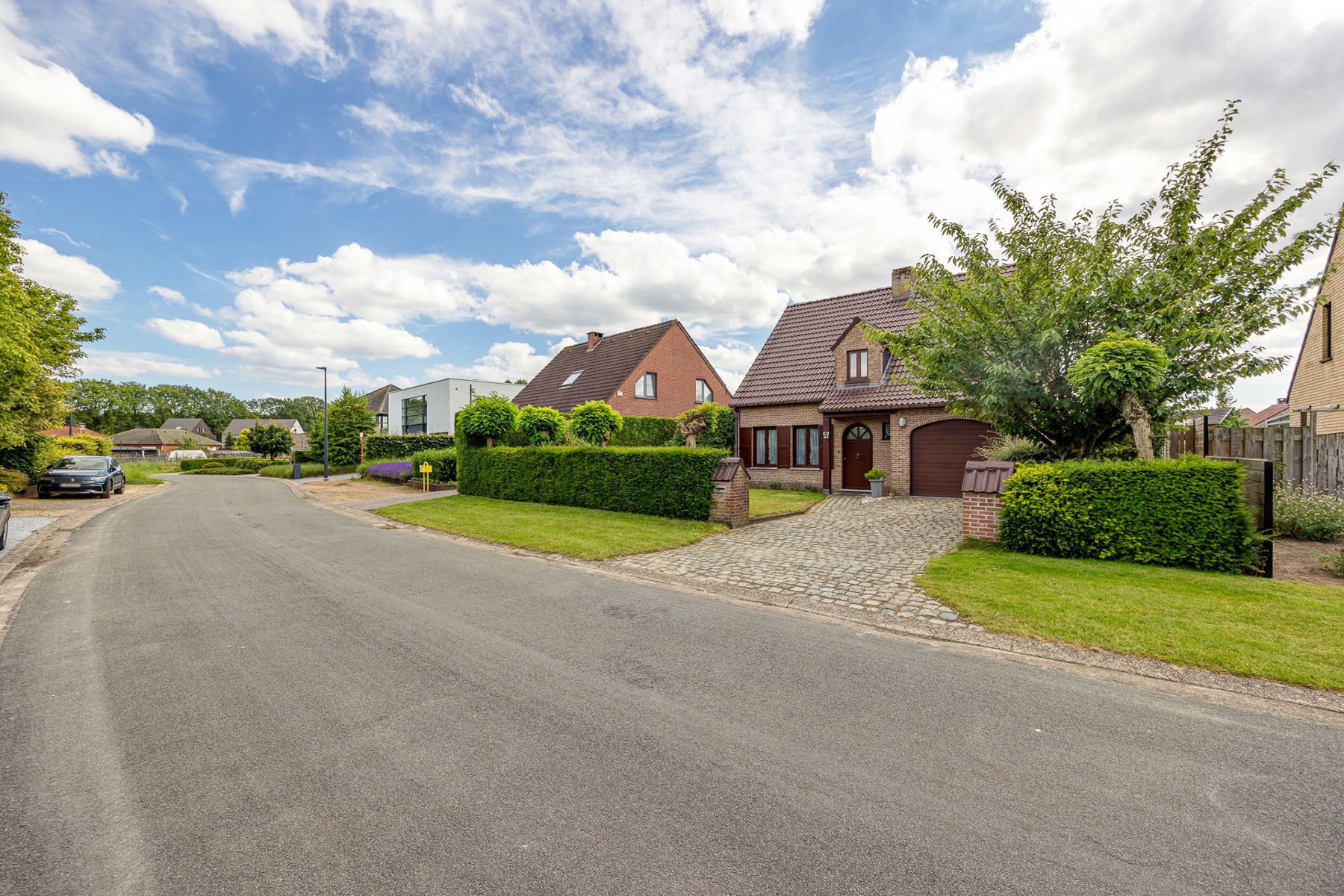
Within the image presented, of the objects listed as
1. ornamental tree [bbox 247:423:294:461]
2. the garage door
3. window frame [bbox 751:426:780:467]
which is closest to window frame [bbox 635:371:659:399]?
window frame [bbox 751:426:780:467]

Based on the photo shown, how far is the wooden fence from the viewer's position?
33.0ft

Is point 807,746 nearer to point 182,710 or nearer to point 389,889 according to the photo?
point 389,889

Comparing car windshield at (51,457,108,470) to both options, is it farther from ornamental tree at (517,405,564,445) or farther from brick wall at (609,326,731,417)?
brick wall at (609,326,731,417)

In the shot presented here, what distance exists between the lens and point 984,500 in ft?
30.4

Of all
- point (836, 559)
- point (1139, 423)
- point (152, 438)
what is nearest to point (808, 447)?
point (1139, 423)

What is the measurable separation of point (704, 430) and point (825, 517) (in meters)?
8.98

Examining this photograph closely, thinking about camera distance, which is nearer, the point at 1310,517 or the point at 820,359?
the point at 1310,517

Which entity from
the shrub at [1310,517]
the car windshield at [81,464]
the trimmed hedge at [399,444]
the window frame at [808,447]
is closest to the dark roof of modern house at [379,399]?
the trimmed hedge at [399,444]

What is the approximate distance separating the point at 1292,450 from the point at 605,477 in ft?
45.4

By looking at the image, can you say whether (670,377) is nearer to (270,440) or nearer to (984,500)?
(984,500)

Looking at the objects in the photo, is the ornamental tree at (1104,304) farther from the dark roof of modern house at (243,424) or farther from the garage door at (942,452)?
the dark roof of modern house at (243,424)

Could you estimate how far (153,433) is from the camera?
80438mm

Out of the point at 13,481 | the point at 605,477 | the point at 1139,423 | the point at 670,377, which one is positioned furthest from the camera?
the point at 670,377

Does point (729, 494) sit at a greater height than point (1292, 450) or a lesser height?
lesser
